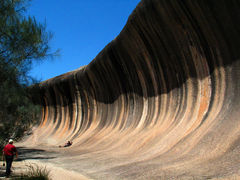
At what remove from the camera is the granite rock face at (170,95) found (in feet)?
18.0

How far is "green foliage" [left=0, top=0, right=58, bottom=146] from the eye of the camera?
831cm

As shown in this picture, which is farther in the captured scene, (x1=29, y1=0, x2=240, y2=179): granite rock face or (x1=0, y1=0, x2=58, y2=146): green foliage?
(x1=0, y1=0, x2=58, y2=146): green foliage

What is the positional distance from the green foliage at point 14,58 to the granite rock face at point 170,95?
8.42 ft

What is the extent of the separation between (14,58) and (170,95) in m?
5.23

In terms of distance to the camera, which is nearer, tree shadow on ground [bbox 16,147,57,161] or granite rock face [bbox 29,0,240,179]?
granite rock face [bbox 29,0,240,179]

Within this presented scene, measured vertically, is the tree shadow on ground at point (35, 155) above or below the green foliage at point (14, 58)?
below

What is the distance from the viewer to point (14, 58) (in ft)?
27.9

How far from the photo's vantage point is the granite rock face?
5500 millimetres

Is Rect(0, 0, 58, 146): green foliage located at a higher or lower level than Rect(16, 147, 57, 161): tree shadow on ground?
higher

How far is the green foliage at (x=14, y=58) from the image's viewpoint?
831 centimetres

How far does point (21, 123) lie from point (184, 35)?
6.57 m

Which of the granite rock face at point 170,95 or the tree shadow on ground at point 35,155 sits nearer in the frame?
the granite rock face at point 170,95

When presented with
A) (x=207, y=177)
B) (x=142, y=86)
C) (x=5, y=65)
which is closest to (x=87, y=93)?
(x=142, y=86)

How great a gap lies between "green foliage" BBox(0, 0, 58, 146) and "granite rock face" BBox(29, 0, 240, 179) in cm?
257
